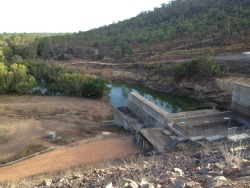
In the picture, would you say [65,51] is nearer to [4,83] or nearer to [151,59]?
[151,59]

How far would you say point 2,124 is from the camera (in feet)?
96.3

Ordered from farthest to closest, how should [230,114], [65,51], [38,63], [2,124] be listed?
[65,51], [38,63], [2,124], [230,114]

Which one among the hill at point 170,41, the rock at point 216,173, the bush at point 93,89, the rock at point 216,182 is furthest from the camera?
the hill at point 170,41

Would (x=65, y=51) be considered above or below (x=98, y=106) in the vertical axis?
above

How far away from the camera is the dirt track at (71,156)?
754 inches

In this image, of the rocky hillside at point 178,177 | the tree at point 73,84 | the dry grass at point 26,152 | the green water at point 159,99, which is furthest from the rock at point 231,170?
the tree at point 73,84

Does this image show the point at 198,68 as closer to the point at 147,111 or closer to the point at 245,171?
the point at 147,111

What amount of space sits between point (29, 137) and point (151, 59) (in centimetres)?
4216

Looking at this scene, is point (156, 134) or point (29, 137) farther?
point (29, 137)

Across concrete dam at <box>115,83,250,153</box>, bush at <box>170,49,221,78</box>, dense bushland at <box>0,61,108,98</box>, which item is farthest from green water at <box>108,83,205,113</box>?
concrete dam at <box>115,83,250,153</box>

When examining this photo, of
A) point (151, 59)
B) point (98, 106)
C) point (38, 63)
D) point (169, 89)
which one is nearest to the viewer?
point (98, 106)

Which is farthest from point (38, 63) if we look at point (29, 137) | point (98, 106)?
point (29, 137)

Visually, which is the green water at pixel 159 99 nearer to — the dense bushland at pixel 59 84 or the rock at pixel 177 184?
the dense bushland at pixel 59 84

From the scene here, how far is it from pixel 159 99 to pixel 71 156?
2357cm
